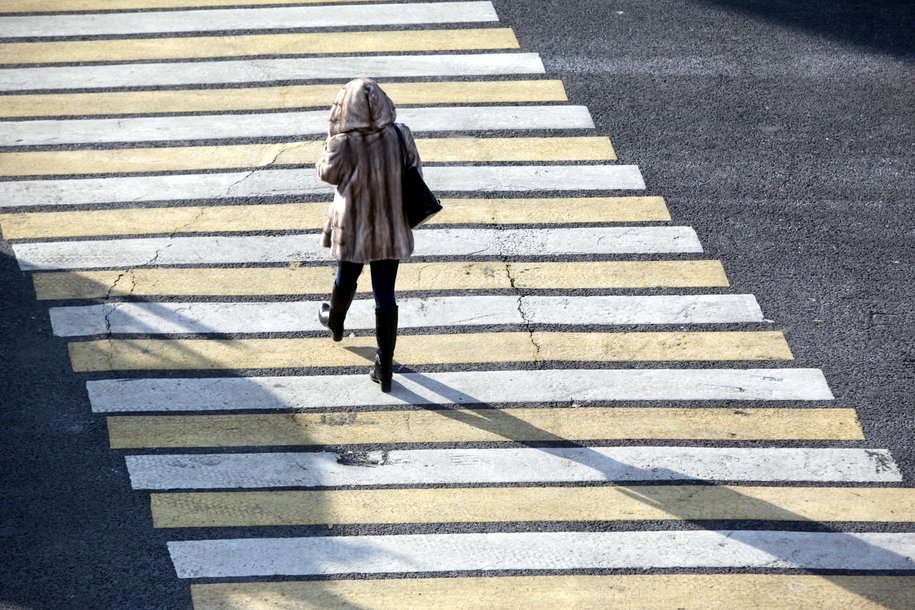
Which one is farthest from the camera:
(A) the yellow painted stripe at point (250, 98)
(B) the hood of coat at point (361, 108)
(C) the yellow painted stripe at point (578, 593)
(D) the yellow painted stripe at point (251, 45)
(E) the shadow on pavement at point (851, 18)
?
(E) the shadow on pavement at point (851, 18)

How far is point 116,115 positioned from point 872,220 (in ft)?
19.4

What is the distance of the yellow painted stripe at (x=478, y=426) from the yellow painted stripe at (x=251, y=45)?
458 cm

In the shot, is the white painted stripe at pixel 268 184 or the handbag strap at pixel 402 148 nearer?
the handbag strap at pixel 402 148

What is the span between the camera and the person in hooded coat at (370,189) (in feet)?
20.7

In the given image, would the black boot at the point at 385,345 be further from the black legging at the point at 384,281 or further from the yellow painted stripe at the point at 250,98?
the yellow painted stripe at the point at 250,98

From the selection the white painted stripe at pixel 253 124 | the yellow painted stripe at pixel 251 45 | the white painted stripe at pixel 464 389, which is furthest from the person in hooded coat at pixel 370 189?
the yellow painted stripe at pixel 251 45

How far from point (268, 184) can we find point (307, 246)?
2.87ft

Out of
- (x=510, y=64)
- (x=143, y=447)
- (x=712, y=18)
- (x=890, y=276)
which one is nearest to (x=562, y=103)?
(x=510, y=64)

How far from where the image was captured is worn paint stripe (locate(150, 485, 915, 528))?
20.5ft

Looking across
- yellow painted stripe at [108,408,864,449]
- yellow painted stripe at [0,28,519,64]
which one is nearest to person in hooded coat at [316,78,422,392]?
yellow painted stripe at [108,408,864,449]

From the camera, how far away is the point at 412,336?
757 cm

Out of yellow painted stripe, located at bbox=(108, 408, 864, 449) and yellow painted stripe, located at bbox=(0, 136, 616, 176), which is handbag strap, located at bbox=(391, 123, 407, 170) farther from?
yellow painted stripe, located at bbox=(0, 136, 616, 176)

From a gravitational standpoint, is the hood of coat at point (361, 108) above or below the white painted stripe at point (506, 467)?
above

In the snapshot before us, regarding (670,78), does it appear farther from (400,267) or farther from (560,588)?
(560,588)
